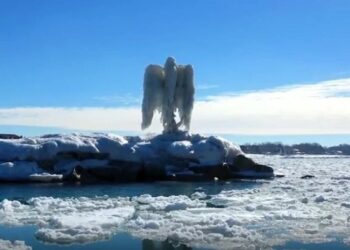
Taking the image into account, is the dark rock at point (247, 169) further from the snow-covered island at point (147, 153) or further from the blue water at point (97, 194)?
the blue water at point (97, 194)

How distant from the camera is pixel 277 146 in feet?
547

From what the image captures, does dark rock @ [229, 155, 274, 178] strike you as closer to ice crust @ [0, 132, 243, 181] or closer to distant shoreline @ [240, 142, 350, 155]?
ice crust @ [0, 132, 243, 181]

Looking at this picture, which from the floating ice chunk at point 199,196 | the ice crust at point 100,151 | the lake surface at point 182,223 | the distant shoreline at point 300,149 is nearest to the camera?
the lake surface at point 182,223

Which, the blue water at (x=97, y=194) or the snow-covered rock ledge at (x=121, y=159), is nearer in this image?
the blue water at (x=97, y=194)

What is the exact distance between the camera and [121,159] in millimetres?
40250

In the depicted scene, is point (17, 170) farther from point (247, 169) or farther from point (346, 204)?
point (346, 204)

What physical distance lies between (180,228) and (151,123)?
31162mm

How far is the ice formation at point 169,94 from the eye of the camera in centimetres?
4575

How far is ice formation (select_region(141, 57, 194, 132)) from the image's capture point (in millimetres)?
45750

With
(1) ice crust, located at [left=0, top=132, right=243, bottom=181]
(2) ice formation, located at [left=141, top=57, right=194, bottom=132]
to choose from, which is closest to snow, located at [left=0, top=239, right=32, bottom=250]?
(1) ice crust, located at [left=0, top=132, right=243, bottom=181]

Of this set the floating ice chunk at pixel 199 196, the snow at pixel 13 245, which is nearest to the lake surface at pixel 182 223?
the snow at pixel 13 245

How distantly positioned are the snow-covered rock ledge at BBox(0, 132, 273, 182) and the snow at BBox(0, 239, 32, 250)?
22797mm

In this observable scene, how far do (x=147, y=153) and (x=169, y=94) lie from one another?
21.2 ft

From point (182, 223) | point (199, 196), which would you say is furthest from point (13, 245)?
point (199, 196)
